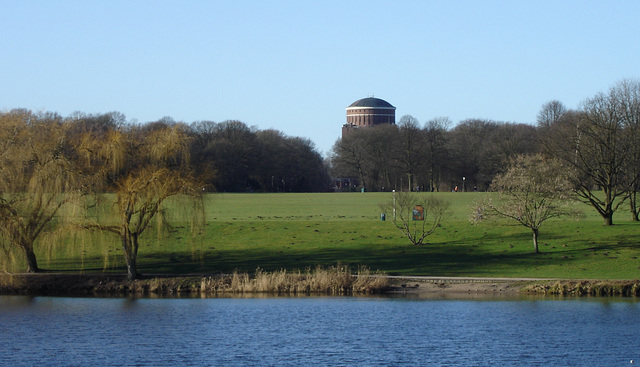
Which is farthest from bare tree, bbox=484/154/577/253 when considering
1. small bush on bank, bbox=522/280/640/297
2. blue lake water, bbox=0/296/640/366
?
blue lake water, bbox=0/296/640/366

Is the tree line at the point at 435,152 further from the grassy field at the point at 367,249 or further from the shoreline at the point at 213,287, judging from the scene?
the shoreline at the point at 213,287

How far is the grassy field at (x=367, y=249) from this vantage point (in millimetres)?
38781

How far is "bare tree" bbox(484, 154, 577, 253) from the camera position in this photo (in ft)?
140

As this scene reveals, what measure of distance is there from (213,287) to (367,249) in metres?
11.0

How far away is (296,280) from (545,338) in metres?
13.4

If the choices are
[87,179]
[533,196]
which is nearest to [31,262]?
[87,179]

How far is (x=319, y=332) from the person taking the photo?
89.0 feet

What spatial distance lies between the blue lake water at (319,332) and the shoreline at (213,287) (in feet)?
5.27

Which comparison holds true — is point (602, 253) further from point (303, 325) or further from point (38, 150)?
point (38, 150)

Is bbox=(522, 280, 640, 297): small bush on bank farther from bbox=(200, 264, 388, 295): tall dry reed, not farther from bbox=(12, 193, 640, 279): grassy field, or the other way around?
bbox=(200, 264, 388, 295): tall dry reed

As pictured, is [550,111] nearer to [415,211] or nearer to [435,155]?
[435,155]

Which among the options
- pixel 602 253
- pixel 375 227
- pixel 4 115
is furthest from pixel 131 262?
pixel 602 253

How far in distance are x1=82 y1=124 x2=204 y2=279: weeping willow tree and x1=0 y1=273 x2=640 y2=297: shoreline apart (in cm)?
121

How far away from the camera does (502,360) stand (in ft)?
75.9
